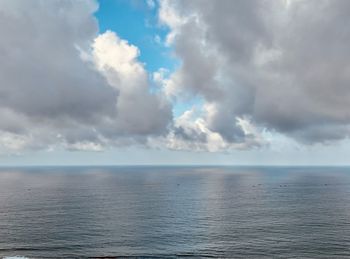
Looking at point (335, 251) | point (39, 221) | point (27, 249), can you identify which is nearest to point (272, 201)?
point (335, 251)

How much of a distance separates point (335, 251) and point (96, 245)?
69046 mm

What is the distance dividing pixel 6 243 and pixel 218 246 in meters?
63.9

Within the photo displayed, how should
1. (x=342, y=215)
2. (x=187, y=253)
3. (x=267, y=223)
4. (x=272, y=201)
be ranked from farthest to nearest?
1. (x=272, y=201)
2. (x=342, y=215)
3. (x=267, y=223)
4. (x=187, y=253)

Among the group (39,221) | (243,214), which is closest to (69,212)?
(39,221)

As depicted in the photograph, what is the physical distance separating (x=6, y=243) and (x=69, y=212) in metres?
50.8

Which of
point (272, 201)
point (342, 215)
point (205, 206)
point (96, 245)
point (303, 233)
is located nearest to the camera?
point (96, 245)

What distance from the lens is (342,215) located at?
14700 cm

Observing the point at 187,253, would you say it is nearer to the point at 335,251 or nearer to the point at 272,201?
the point at 335,251

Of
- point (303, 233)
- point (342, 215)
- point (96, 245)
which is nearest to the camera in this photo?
point (96, 245)

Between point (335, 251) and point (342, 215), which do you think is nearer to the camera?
point (335, 251)

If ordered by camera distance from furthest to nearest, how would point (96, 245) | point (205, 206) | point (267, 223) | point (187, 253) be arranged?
point (205, 206) → point (267, 223) → point (96, 245) → point (187, 253)

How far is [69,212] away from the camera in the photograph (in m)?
154

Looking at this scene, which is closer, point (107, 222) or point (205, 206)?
point (107, 222)

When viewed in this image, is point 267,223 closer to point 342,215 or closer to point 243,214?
point 243,214
